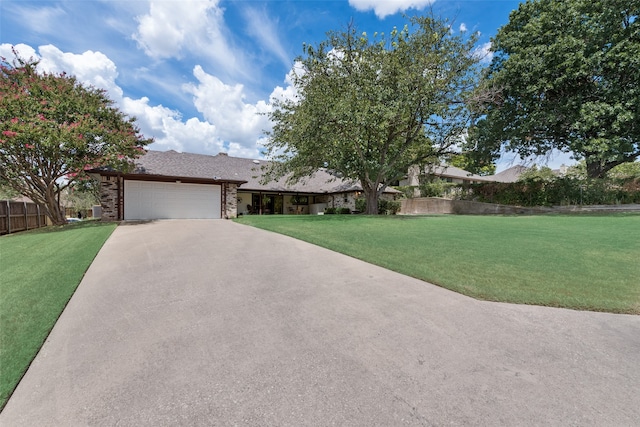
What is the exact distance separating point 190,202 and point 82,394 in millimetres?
15936

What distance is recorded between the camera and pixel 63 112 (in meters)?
12.6

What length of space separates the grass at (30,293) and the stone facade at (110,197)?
7068 millimetres

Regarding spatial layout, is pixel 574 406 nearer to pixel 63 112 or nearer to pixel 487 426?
pixel 487 426

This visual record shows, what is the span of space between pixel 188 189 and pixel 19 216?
8.08 meters

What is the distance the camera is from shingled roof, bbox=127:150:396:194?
16844 mm

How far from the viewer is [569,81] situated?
15859 mm

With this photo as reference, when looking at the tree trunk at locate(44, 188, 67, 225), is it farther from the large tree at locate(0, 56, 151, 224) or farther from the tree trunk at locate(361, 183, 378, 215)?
the tree trunk at locate(361, 183, 378, 215)

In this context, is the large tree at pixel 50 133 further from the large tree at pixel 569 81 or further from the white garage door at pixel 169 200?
the large tree at pixel 569 81

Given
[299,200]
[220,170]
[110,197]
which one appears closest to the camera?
[110,197]

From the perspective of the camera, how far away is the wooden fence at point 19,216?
42.4 ft

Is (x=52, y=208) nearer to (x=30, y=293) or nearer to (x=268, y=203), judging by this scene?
(x=268, y=203)

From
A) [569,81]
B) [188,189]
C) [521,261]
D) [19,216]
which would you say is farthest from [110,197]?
[569,81]

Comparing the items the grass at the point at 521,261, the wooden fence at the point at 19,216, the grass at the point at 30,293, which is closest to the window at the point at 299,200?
the grass at the point at 521,261

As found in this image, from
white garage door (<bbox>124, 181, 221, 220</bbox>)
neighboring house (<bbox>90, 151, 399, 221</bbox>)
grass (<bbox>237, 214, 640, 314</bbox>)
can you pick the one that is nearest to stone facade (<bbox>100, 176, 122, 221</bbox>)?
neighboring house (<bbox>90, 151, 399, 221</bbox>)
